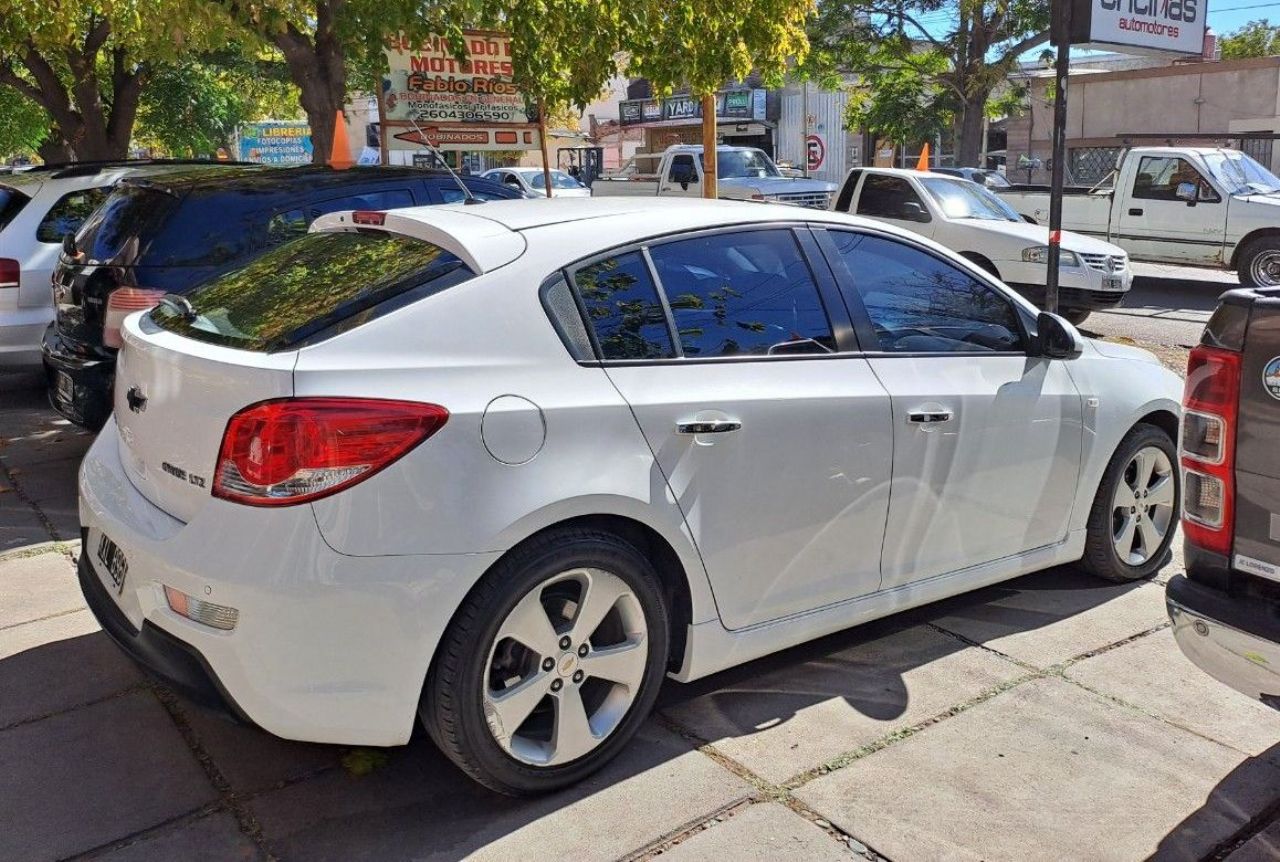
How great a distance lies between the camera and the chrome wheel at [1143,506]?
15.8 feet

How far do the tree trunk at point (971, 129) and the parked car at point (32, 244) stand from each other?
826 inches

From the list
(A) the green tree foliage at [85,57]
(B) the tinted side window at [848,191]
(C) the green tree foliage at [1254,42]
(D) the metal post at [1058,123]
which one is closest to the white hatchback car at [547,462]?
(D) the metal post at [1058,123]

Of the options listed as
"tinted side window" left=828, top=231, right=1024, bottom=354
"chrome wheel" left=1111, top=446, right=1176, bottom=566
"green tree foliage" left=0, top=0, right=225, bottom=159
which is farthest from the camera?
"green tree foliage" left=0, top=0, right=225, bottom=159

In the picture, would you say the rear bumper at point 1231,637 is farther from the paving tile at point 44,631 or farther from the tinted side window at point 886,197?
the tinted side window at point 886,197

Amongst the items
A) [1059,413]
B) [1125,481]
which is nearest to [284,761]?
[1059,413]

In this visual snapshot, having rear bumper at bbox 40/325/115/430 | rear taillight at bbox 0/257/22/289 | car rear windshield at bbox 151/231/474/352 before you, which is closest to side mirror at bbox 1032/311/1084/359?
car rear windshield at bbox 151/231/474/352

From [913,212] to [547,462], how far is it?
1108 centimetres

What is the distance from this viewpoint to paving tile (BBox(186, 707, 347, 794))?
3.40 m

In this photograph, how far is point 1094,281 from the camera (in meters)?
12.0

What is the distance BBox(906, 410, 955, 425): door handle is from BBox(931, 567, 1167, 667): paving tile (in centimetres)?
95

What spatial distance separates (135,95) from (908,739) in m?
15.1

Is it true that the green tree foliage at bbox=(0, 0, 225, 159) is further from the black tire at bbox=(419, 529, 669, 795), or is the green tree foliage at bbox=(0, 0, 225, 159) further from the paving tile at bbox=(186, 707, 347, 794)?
Answer: the black tire at bbox=(419, 529, 669, 795)

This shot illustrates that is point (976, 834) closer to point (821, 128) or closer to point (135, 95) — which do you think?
point (135, 95)

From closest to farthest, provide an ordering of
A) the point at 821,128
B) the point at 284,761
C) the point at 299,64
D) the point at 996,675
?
1. the point at 284,761
2. the point at 996,675
3. the point at 299,64
4. the point at 821,128
